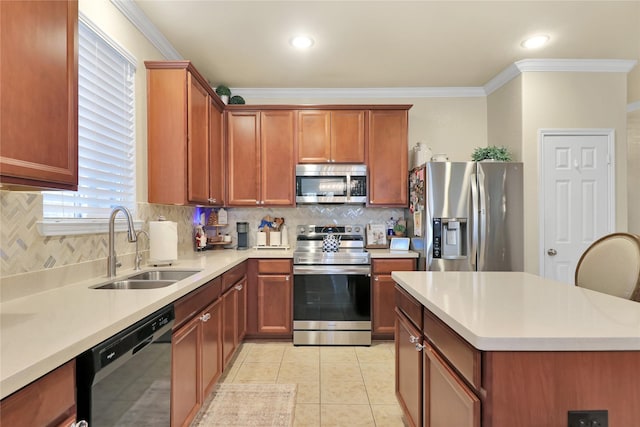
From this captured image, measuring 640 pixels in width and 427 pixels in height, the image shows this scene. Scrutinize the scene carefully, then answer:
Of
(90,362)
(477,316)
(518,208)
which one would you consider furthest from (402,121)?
(90,362)

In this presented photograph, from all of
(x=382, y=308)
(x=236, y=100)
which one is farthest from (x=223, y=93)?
(x=382, y=308)

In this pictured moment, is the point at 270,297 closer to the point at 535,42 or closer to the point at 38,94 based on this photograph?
the point at 38,94

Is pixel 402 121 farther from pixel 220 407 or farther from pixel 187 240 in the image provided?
pixel 220 407

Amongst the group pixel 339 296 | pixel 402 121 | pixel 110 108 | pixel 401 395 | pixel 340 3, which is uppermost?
pixel 340 3

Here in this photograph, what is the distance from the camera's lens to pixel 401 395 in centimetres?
190

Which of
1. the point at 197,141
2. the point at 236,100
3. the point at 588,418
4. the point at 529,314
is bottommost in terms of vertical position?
the point at 588,418

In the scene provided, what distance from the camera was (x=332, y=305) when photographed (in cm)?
324

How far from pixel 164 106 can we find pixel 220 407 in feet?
7.19

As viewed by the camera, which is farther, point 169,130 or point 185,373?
point 169,130

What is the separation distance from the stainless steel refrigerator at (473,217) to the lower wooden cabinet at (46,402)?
9.04 feet

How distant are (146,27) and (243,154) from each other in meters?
1.42

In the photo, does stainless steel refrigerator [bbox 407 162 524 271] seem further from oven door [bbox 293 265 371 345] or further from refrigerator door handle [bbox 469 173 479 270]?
oven door [bbox 293 265 371 345]

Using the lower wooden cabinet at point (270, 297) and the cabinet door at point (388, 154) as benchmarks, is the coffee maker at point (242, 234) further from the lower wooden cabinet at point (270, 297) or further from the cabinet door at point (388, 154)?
the cabinet door at point (388, 154)

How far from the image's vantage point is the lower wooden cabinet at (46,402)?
77cm
